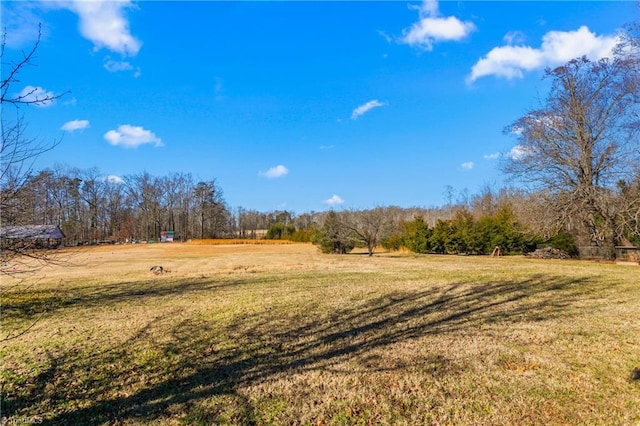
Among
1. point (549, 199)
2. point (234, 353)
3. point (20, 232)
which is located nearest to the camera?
point (20, 232)

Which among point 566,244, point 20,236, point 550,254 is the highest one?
point 20,236

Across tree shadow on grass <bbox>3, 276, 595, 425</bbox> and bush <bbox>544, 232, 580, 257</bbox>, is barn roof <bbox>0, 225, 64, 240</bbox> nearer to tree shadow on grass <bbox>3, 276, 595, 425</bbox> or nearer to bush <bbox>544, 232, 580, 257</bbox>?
tree shadow on grass <bbox>3, 276, 595, 425</bbox>

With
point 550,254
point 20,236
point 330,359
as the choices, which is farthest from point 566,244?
point 20,236

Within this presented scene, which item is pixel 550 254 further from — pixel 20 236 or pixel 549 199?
pixel 20 236

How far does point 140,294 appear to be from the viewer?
9.43 metres

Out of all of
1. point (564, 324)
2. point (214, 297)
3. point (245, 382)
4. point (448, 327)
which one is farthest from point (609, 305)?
point (214, 297)

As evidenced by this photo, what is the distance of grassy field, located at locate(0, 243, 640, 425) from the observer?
311cm

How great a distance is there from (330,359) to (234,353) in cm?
129

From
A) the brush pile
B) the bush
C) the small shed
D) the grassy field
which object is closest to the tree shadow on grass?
the grassy field

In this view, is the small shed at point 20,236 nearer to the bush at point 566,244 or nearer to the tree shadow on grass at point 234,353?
the tree shadow on grass at point 234,353

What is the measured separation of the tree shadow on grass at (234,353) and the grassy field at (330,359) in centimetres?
2

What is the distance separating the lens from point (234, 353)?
460 centimetres

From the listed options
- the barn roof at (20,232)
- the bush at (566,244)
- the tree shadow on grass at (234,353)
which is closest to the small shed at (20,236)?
the barn roof at (20,232)

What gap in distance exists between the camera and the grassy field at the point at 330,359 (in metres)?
3.11
